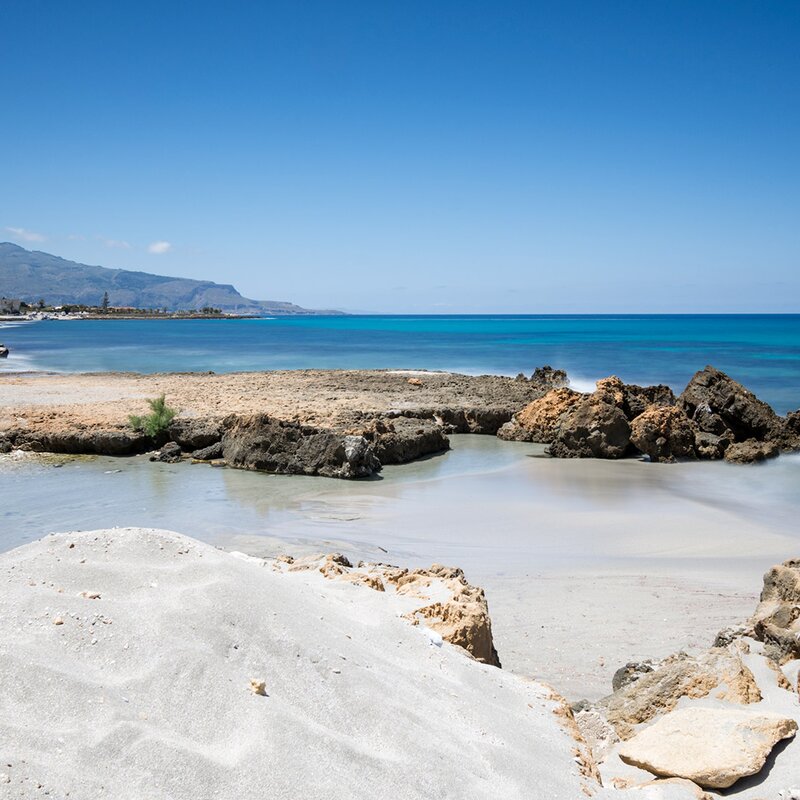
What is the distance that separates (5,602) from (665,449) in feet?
48.0

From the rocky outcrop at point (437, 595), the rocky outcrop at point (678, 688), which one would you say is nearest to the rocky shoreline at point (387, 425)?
the rocky outcrop at point (437, 595)

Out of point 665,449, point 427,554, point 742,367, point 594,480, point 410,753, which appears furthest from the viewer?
point 742,367

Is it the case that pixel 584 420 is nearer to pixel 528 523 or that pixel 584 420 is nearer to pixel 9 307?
pixel 528 523

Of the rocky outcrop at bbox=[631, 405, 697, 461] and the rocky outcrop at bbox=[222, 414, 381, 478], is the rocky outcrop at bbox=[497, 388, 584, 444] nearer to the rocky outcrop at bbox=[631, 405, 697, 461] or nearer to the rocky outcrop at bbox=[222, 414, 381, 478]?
the rocky outcrop at bbox=[631, 405, 697, 461]

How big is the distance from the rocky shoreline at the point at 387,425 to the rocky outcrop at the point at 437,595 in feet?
23.2

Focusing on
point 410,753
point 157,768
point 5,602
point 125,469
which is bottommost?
point 125,469

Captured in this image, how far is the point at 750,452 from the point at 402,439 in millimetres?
7284

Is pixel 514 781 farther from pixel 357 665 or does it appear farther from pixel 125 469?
pixel 125 469

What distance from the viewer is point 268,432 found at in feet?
46.4

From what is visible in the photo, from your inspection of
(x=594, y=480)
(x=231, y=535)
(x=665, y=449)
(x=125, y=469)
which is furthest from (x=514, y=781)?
(x=665, y=449)

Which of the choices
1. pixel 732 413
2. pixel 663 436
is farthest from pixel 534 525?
pixel 732 413

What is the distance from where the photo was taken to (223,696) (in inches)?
121

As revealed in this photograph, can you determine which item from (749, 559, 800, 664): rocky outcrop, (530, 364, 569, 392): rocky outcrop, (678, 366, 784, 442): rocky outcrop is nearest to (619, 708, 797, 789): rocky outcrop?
(749, 559, 800, 664): rocky outcrop

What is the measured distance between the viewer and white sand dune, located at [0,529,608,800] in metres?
2.63
